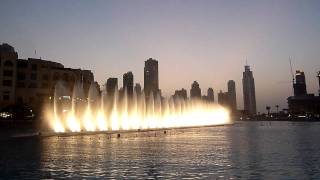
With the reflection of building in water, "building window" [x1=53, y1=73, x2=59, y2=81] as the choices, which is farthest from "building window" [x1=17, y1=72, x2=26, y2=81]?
"building window" [x1=53, y1=73, x2=59, y2=81]

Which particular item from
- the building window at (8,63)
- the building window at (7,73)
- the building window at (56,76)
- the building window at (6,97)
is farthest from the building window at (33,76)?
the building window at (6,97)

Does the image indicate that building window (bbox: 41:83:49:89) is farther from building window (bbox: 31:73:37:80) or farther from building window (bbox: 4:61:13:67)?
building window (bbox: 4:61:13:67)

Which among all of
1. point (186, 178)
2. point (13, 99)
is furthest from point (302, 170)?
point (13, 99)

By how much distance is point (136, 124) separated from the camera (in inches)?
5157

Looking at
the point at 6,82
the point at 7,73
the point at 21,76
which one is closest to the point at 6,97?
the point at 6,82

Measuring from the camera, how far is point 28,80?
134125 millimetres

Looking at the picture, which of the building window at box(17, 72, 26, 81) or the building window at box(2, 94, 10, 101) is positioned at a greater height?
the building window at box(17, 72, 26, 81)

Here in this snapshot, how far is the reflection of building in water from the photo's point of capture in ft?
415

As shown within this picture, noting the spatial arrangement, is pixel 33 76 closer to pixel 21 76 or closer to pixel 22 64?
pixel 21 76

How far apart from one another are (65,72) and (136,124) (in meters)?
40.7

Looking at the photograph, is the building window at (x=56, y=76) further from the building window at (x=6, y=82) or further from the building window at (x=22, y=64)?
the building window at (x=6, y=82)

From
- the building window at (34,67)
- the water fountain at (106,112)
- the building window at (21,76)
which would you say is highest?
the building window at (34,67)

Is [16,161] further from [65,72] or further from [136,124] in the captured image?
[65,72]

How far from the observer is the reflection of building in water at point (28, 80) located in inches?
4978
